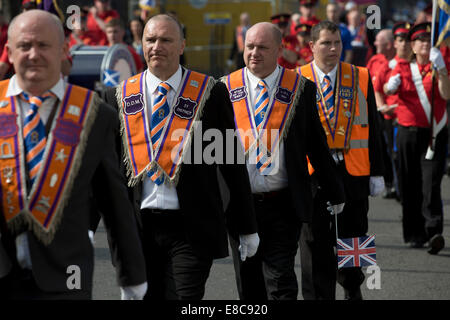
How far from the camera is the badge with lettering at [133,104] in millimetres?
4812

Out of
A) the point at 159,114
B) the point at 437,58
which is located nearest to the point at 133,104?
the point at 159,114

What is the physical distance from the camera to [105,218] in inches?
146

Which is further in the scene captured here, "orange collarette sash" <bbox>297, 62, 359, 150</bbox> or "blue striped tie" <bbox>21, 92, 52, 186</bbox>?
"orange collarette sash" <bbox>297, 62, 359, 150</bbox>

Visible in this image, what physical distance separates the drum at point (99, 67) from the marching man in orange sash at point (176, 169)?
7.03 meters

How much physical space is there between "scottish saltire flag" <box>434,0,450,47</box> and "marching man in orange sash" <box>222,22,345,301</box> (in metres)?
2.91

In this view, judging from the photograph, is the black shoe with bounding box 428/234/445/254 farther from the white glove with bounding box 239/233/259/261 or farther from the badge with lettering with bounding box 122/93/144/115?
the badge with lettering with bounding box 122/93/144/115

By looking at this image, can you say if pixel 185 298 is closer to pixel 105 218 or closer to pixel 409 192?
pixel 105 218

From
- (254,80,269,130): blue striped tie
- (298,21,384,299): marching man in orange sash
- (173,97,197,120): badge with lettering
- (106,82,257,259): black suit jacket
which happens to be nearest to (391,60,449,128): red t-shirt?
(298,21,384,299): marching man in orange sash

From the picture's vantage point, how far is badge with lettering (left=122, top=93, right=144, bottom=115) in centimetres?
481

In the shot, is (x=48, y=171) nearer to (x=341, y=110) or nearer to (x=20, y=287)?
(x=20, y=287)

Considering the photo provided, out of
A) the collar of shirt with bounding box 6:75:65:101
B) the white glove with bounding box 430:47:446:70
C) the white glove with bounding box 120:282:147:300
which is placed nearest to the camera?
the collar of shirt with bounding box 6:75:65:101

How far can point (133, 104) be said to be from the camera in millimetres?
4836
